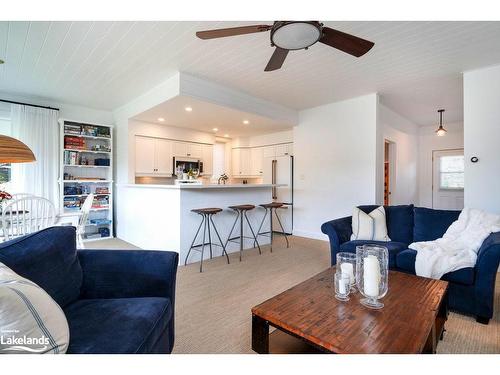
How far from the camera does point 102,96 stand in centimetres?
450

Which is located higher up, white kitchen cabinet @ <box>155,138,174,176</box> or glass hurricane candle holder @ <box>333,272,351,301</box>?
white kitchen cabinet @ <box>155,138,174,176</box>

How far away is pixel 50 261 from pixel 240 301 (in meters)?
1.56

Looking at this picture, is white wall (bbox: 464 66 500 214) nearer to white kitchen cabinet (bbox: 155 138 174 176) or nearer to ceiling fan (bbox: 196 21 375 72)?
ceiling fan (bbox: 196 21 375 72)

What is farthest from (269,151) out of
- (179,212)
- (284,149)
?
(179,212)

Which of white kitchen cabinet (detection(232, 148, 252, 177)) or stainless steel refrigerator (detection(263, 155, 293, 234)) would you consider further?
white kitchen cabinet (detection(232, 148, 252, 177))

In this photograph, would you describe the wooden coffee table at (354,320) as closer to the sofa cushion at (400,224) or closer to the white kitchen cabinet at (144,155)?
the sofa cushion at (400,224)

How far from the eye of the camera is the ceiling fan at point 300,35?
5.75ft

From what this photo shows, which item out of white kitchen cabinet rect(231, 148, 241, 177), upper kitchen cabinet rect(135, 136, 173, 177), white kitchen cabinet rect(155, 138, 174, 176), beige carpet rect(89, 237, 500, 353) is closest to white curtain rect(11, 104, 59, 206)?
upper kitchen cabinet rect(135, 136, 173, 177)

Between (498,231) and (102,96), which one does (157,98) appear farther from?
(498,231)

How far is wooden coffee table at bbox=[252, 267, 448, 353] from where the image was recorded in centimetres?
111

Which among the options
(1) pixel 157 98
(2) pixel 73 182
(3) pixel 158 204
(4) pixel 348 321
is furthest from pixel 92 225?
(4) pixel 348 321

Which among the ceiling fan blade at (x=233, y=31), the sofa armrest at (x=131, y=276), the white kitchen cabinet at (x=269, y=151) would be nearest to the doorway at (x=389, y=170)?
the white kitchen cabinet at (x=269, y=151)
